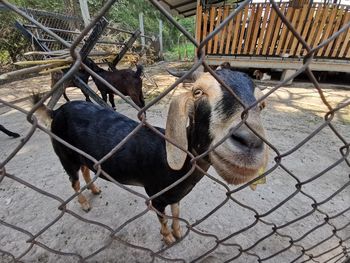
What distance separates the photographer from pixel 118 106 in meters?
5.87

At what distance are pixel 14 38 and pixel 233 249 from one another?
10.6 metres

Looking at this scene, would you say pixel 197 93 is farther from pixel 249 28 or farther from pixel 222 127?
pixel 249 28

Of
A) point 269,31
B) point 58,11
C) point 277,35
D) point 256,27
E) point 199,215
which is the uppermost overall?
point 58,11

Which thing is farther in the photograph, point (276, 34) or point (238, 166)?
point (276, 34)

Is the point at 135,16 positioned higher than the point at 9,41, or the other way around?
the point at 135,16

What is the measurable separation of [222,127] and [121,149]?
1.13 m

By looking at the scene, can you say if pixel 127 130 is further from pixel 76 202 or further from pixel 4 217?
pixel 4 217

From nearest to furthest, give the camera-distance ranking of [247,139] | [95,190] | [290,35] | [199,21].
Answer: [247,139], [95,190], [290,35], [199,21]

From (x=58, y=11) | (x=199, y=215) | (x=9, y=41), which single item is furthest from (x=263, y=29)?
(x=58, y=11)

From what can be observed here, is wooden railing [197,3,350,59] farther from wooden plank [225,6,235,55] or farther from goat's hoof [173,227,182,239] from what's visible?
goat's hoof [173,227,182,239]

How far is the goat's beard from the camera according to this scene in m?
0.95

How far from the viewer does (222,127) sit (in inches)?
41.8

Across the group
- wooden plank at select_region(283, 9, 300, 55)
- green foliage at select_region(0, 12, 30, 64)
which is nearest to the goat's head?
wooden plank at select_region(283, 9, 300, 55)

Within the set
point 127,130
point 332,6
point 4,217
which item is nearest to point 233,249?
point 127,130
